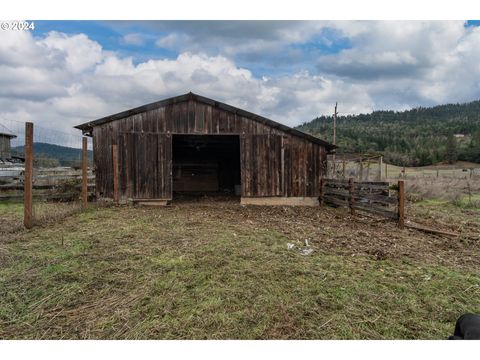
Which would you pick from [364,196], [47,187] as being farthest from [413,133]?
[47,187]

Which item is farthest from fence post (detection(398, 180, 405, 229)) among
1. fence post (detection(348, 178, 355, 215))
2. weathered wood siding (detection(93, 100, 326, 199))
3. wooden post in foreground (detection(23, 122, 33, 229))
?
wooden post in foreground (detection(23, 122, 33, 229))

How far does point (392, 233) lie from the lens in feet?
25.0

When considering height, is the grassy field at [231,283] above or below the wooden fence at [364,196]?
below

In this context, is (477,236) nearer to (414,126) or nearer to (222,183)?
(222,183)

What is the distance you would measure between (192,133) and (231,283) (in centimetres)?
877

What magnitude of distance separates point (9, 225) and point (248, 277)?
660 centimetres

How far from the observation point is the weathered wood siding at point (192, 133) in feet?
39.7

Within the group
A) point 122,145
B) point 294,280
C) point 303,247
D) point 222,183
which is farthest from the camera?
point 222,183

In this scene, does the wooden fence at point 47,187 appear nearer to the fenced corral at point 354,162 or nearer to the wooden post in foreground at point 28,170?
the wooden post in foreground at point 28,170

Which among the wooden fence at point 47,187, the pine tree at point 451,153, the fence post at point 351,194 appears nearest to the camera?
the fence post at point 351,194

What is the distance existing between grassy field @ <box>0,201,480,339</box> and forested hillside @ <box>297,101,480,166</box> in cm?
3174

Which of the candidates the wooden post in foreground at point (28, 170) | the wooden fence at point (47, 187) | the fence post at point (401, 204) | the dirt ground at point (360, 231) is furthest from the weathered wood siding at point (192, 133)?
the fence post at point (401, 204)

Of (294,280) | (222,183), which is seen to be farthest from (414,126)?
(294,280)

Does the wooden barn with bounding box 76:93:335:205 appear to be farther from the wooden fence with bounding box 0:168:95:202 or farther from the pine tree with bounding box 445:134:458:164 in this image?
the pine tree with bounding box 445:134:458:164
